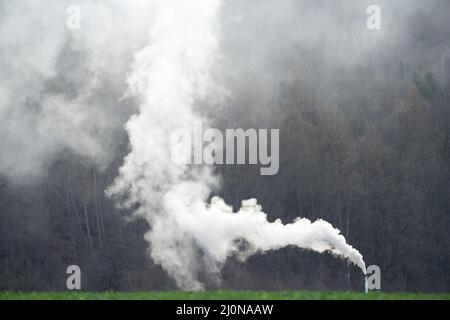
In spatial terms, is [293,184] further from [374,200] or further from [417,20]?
[417,20]

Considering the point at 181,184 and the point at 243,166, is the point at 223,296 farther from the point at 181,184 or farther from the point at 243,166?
the point at 243,166

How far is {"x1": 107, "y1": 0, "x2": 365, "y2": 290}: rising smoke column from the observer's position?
42.3 metres

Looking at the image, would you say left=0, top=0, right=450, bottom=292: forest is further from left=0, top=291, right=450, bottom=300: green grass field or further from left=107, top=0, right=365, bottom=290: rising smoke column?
left=0, top=291, right=450, bottom=300: green grass field

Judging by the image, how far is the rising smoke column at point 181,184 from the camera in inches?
1667

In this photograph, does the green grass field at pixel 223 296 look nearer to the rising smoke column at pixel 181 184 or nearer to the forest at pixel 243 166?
the rising smoke column at pixel 181 184

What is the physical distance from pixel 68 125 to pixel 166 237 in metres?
12.8

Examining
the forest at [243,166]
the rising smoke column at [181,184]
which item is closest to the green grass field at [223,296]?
the rising smoke column at [181,184]

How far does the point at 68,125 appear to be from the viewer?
54.8 meters

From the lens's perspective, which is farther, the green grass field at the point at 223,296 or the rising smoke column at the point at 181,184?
the rising smoke column at the point at 181,184

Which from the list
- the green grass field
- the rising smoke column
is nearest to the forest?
the rising smoke column

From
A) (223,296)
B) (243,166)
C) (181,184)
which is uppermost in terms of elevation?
(243,166)

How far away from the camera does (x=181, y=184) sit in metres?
45.6

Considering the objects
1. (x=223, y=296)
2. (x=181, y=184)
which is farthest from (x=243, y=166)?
(x=223, y=296)

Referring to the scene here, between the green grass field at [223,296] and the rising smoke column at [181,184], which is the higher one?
the rising smoke column at [181,184]
